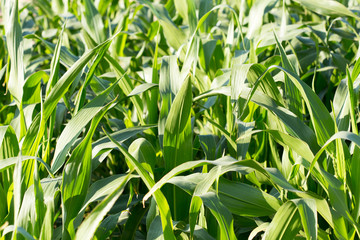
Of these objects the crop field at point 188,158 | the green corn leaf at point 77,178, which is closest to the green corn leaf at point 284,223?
the crop field at point 188,158

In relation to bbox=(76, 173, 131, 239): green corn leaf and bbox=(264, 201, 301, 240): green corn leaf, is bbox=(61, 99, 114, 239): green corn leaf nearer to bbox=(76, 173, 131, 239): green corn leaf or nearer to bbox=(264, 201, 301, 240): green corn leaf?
bbox=(76, 173, 131, 239): green corn leaf

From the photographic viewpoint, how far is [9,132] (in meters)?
1.00

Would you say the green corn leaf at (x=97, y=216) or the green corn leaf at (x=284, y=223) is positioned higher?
the green corn leaf at (x=97, y=216)

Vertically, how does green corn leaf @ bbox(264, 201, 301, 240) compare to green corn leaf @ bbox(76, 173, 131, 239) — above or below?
below

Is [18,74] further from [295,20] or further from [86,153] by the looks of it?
[295,20]

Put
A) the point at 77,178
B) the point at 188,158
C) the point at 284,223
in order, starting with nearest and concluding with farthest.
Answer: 1. the point at 284,223
2. the point at 77,178
3. the point at 188,158

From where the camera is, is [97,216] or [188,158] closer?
[97,216]

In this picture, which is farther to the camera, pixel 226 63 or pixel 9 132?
pixel 226 63

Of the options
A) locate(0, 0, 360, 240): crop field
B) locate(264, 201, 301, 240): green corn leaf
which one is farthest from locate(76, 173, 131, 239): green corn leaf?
locate(264, 201, 301, 240): green corn leaf

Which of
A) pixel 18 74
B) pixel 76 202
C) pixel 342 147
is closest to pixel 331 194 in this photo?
pixel 342 147

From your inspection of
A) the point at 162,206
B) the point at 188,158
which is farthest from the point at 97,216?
the point at 188,158

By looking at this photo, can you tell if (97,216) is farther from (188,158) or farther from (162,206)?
(188,158)

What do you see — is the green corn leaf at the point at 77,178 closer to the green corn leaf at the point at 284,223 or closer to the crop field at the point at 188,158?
the crop field at the point at 188,158

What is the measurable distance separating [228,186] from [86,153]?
260 mm
